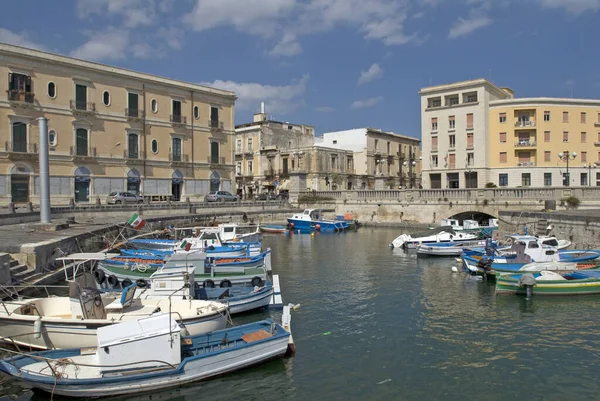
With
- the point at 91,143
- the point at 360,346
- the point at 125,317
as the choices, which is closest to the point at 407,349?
the point at 360,346

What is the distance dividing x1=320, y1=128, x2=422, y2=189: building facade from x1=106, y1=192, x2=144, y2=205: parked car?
35.8 metres

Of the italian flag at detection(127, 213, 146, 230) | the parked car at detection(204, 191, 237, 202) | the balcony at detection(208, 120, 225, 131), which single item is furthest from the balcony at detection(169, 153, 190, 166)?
the italian flag at detection(127, 213, 146, 230)

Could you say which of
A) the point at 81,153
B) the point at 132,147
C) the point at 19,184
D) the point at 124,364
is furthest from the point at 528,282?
the point at 132,147

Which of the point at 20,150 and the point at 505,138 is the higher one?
the point at 505,138

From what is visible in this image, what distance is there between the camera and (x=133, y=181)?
160 feet

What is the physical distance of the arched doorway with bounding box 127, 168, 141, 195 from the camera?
48531 mm

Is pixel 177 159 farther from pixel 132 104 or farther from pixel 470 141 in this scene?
pixel 470 141

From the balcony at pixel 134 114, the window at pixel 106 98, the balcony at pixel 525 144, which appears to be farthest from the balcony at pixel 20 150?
the balcony at pixel 525 144

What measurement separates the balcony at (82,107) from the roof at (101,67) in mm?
3262

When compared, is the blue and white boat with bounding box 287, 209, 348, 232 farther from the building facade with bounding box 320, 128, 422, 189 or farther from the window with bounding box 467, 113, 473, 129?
the building facade with bounding box 320, 128, 422, 189

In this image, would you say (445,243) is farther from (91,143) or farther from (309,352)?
(91,143)

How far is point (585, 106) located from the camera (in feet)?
176

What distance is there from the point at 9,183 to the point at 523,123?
167ft

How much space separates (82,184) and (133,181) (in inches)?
197
